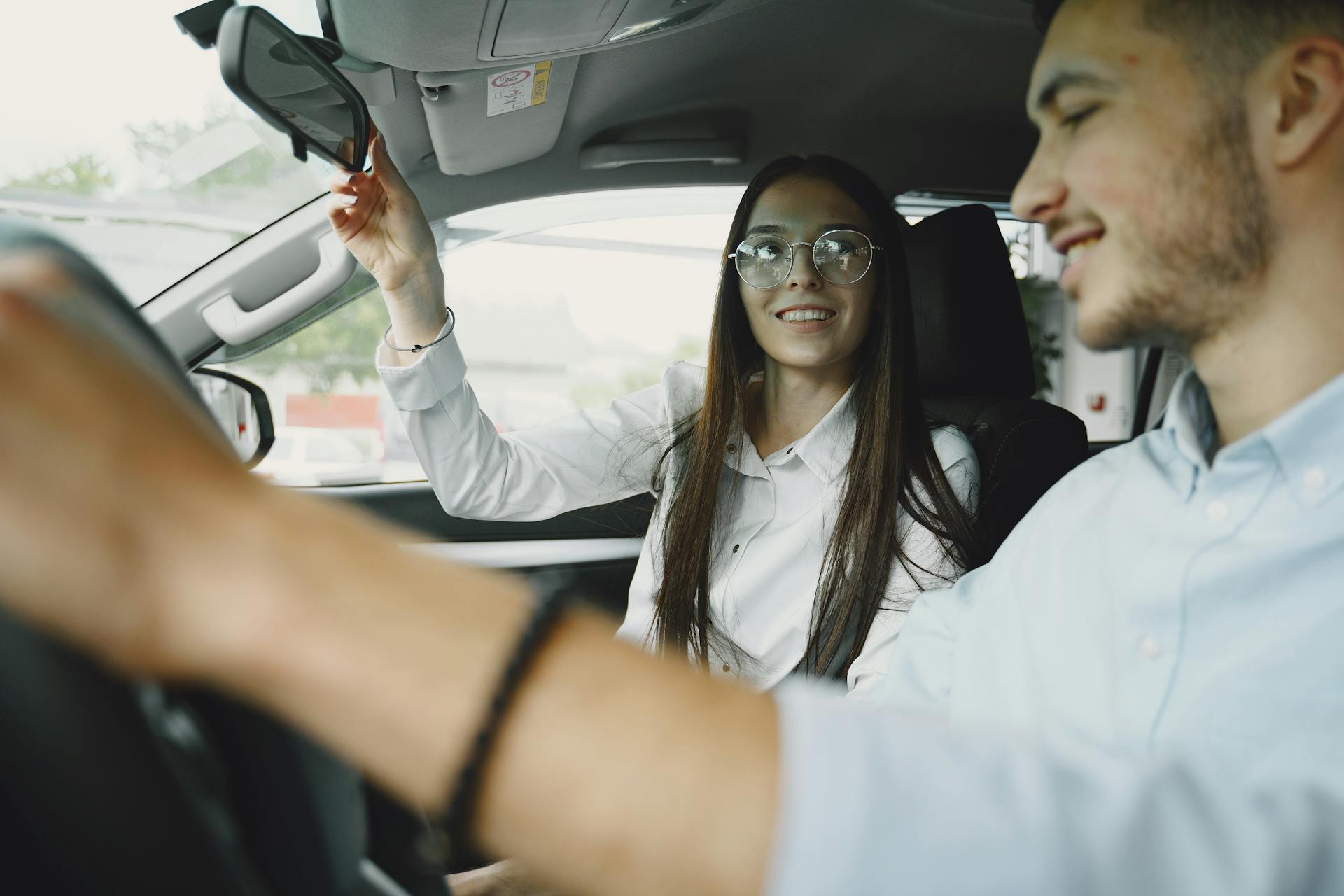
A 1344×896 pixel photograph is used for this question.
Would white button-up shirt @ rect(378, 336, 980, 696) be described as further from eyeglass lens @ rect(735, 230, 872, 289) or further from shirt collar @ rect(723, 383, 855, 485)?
eyeglass lens @ rect(735, 230, 872, 289)

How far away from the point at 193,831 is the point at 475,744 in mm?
188

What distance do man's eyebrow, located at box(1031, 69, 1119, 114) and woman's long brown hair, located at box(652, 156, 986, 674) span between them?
2.82 feet

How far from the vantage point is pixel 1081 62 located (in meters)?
0.89

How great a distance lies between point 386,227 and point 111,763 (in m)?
1.41

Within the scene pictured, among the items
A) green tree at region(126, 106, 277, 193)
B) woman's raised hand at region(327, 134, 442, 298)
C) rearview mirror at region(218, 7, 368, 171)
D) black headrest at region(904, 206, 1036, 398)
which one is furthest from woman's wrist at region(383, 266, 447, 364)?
black headrest at region(904, 206, 1036, 398)

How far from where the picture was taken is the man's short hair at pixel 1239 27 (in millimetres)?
803

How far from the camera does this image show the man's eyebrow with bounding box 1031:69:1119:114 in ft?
2.82

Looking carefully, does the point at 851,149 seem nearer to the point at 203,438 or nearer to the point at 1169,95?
the point at 1169,95

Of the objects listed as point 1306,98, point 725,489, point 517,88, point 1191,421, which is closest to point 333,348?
point 517,88

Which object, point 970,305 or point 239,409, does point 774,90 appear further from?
point 239,409

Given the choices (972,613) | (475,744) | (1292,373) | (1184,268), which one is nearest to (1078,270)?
(1184,268)

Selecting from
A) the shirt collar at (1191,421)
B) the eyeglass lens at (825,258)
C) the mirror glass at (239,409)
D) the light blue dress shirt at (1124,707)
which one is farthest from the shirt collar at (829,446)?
the mirror glass at (239,409)

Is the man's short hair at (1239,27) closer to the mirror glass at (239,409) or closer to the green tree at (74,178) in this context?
the mirror glass at (239,409)

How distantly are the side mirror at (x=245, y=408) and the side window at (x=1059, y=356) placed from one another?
74.3 inches
